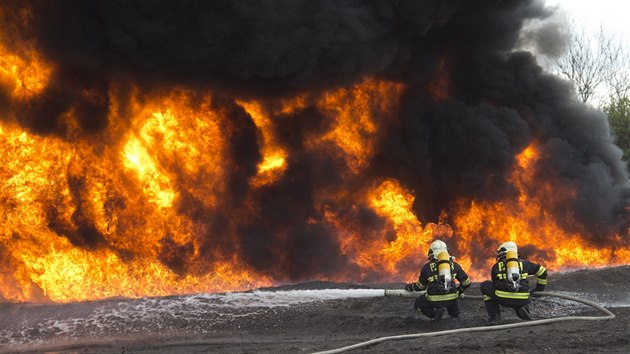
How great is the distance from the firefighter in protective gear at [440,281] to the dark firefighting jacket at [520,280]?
47 cm

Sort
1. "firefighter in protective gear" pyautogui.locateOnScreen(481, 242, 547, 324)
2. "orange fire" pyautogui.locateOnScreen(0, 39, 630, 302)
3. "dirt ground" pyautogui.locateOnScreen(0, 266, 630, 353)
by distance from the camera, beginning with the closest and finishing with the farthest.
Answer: "dirt ground" pyautogui.locateOnScreen(0, 266, 630, 353)
"firefighter in protective gear" pyautogui.locateOnScreen(481, 242, 547, 324)
"orange fire" pyautogui.locateOnScreen(0, 39, 630, 302)

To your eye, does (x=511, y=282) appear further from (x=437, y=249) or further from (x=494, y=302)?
(x=437, y=249)

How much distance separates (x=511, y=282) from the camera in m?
9.77

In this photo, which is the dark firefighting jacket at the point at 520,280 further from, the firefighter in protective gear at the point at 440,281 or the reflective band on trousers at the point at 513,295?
the firefighter in protective gear at the point at 440,281

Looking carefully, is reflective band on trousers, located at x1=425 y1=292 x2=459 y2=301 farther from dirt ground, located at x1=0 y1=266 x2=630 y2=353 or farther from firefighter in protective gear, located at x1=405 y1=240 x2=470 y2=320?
dirt ground, located at x1=0 y1=266 x2=630 y2=353

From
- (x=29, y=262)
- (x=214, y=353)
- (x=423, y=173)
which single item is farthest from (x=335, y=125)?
(x=214, y=353)

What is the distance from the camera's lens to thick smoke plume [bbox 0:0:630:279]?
15711mm

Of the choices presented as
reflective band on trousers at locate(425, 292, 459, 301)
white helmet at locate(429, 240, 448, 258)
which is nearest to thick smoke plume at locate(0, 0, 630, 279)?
white helmet at locate(429, 240, 448, 258)

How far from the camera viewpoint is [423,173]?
1953 cm

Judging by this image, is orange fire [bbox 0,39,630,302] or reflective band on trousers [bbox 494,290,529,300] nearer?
reflective band on trousers [bbox 494,290,529,300]

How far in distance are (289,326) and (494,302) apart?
11.6 feet

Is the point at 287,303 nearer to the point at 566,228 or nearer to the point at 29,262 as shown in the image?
the point at 29,262

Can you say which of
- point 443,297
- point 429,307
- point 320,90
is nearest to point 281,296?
point 429,307

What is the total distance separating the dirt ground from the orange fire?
2809 millimetres
